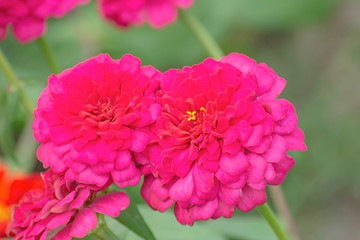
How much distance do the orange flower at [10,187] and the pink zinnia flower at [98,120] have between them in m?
0.16

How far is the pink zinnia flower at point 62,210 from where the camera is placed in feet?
1.10

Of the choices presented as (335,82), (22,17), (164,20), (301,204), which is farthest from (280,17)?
(22,17)

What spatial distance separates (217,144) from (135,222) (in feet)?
0.29

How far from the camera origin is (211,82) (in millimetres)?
342

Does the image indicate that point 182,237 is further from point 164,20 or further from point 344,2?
point 344,2

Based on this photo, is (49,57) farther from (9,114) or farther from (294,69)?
(294,69)

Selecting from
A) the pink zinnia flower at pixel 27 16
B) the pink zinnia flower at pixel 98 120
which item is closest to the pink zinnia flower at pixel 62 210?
the pink zinnia flower at pixel 98 120

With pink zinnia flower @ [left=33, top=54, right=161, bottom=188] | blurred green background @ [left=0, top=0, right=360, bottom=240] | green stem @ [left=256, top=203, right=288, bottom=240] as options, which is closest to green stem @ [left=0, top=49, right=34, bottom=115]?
pink zinnia flower @ [left=33, top=54, right=161, bottom=188]

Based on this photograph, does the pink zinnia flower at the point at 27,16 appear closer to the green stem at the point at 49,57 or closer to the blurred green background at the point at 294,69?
the green stem at the point at 49,57

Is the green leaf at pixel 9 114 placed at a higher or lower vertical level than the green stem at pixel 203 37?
lower

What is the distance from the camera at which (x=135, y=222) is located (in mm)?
366

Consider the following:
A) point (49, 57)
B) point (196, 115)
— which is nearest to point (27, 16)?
point (49, 57)

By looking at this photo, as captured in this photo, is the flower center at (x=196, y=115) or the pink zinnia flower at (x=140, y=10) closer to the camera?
the flower center at (x=196, y=115)

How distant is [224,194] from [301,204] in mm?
778
